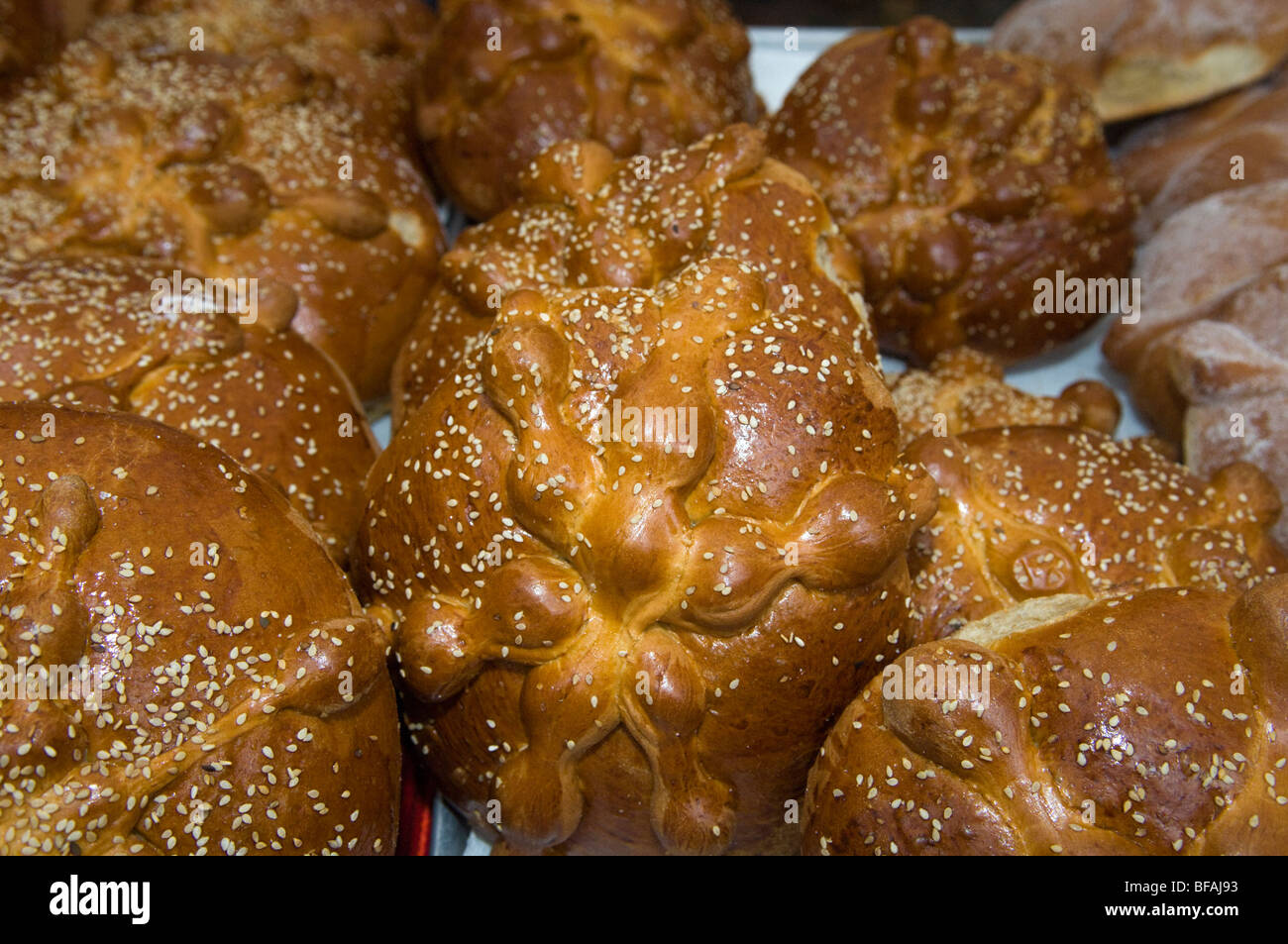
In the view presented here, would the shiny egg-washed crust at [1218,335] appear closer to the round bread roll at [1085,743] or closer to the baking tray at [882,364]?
the baking tray at [882,364]

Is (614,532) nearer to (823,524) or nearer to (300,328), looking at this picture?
(823,524)

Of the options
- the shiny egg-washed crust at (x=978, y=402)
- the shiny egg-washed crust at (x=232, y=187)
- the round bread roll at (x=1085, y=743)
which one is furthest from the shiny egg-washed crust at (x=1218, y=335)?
the shiny egg-washed crust at (x=232, y=187)

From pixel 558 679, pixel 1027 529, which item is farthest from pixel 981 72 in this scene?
pixel 558 679

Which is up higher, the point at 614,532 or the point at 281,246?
the point at 281,246

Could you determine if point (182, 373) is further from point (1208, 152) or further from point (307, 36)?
point (1208, 152)

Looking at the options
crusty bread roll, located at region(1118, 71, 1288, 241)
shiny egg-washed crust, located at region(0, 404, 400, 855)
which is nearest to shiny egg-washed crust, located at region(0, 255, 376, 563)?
shiny egg-washed crust, located at region(0, 404, 400, 855)
